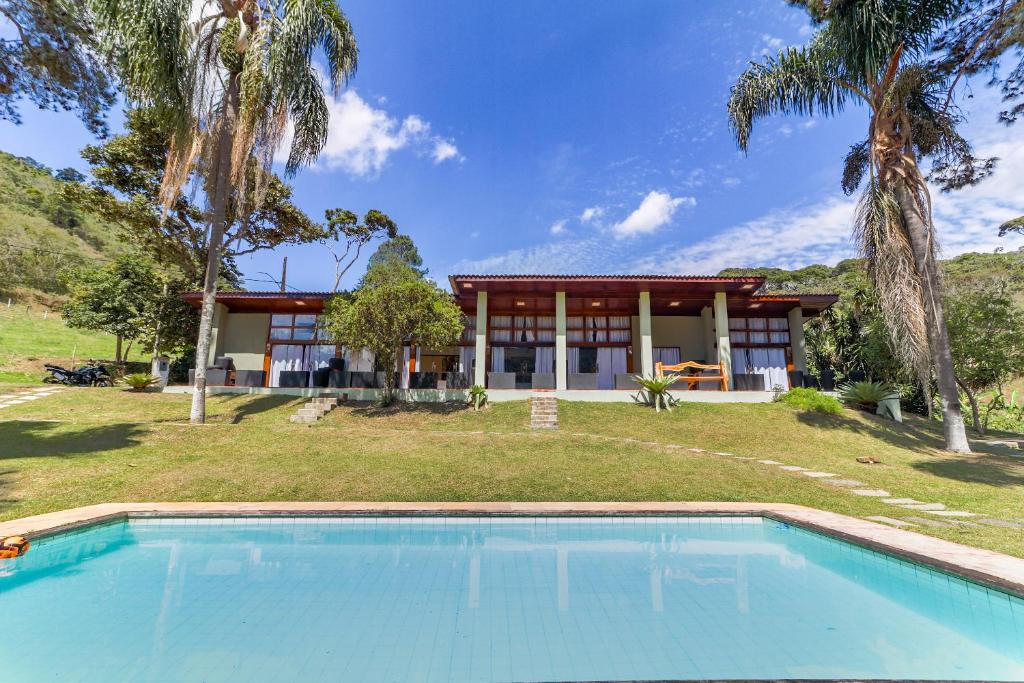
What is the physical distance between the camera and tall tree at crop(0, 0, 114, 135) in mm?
8352

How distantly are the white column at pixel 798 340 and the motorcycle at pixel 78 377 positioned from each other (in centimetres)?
2916

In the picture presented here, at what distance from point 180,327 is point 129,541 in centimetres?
1782

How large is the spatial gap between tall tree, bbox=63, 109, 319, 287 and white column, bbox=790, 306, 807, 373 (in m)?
21.8

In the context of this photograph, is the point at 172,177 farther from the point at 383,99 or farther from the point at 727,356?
the point at 727,356

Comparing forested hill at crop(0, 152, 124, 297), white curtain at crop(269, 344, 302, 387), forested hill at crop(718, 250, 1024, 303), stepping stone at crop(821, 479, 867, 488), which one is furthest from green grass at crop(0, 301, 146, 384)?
forested hill at crop(718, 250, 1024, 303)

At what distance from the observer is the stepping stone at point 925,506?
6.58m

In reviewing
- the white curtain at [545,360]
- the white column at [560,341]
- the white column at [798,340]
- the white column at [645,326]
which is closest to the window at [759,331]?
the white column at [798,340]

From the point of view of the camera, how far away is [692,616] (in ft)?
12.7

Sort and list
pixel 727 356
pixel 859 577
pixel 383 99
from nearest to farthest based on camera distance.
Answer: pixel 859 577 < pixel 727 356 < pixel 383 99

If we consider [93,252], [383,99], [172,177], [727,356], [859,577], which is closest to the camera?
[859,577]

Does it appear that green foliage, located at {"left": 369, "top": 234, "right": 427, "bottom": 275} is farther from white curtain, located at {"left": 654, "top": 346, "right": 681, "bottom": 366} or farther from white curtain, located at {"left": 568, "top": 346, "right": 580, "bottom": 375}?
white curtain, located at {"left": 654, "top": 346, "right": 681, "bottom": 366}

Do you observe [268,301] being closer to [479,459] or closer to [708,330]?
[479,459]

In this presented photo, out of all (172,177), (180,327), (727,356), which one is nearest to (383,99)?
(172,177)

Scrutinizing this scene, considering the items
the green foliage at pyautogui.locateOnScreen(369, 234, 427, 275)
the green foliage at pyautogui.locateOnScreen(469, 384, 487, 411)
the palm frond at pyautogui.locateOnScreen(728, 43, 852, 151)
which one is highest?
the green foliage at pyautogui.locateOnScreen(369, 234, 427, 275)
